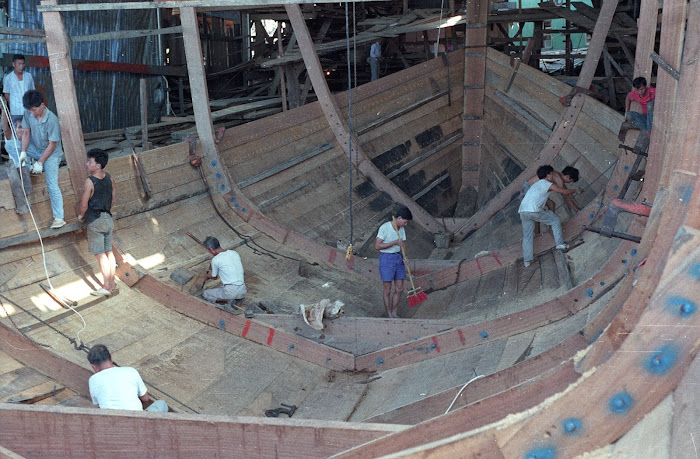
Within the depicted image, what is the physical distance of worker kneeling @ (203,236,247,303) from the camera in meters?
6.16

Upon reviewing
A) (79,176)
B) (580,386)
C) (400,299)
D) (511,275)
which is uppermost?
(580,386)

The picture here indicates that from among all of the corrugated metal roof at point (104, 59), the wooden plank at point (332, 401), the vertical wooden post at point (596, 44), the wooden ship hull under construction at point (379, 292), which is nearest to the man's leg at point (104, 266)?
the wooden ship hull under construction at point (379, 292)

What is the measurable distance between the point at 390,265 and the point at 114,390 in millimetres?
2999

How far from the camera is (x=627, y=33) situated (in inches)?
443

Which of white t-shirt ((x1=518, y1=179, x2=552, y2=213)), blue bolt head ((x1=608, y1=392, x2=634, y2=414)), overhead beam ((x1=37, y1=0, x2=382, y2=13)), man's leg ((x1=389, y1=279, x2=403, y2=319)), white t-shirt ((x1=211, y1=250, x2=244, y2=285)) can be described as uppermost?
overhead beam ((x1=37, y1=0, x2=382, y2=13))

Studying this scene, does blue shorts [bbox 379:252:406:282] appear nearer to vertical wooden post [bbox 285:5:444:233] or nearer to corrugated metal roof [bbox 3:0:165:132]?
vertical wooden post [bbox 285:5:444:233]

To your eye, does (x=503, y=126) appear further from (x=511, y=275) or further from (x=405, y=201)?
(x=511, y=275)

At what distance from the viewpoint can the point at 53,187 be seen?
19.2 ft

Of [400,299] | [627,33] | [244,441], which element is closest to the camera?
[244,441]

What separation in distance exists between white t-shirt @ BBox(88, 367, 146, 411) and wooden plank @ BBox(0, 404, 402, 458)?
95cm

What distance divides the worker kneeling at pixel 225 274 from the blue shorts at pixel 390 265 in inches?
47.5

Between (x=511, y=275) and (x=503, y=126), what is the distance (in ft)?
11.0

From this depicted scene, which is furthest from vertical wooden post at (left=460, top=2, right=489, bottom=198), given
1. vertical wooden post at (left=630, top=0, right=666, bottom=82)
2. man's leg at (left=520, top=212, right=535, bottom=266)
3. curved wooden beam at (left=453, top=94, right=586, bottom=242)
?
vertical wooden post at (left=630, top=0, right=666, bottom=82)

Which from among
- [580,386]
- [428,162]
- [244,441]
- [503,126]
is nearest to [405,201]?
[428,162]
